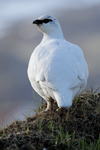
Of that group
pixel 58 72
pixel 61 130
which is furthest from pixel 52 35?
pixel 61 130

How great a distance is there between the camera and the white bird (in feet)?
14.2

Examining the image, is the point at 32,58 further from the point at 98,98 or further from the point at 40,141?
the point at 40,141

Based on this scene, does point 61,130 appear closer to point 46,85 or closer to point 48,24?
point 46,85

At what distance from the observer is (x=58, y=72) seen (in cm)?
443

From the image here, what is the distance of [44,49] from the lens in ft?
16.7

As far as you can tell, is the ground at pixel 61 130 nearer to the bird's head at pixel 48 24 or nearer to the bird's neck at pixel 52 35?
the bird's neck at pixel 52 35

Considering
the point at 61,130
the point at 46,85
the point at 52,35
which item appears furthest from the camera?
the point at 52,35

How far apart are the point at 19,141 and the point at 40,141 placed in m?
0.28

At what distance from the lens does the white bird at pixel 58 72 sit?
14.2 ft

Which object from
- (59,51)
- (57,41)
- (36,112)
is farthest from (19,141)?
(57,41)

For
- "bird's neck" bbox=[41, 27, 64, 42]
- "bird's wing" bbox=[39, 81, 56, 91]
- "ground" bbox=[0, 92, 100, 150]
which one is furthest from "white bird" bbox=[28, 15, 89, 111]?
"bird's neck" bbox=[41, 27, 64, 42]

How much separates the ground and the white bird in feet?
1.02

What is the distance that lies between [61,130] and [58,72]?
872 millimetres

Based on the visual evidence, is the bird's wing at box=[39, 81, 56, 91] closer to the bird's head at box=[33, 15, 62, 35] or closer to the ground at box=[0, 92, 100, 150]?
the ground at box=[0, 92, 100, 150]
